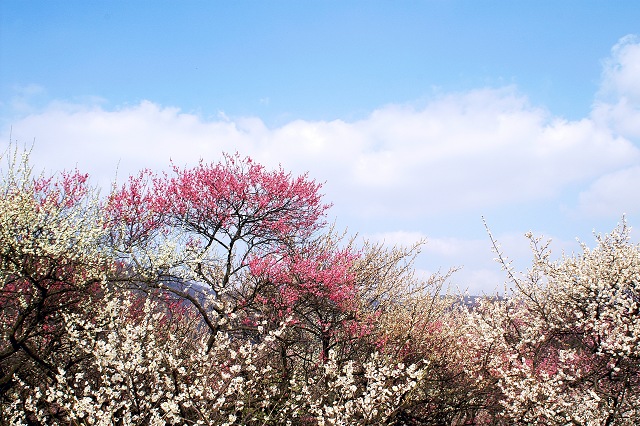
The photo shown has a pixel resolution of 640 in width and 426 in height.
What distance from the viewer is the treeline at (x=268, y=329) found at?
770 centimetres

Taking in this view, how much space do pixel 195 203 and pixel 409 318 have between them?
691 centimetres

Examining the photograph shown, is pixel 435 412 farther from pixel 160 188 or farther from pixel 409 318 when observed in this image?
pixel 160 188

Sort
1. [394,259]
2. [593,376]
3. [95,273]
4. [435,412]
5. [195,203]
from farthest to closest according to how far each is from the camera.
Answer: [394,259] → [195,203] → [435,412] → [593,376] → [95,273]

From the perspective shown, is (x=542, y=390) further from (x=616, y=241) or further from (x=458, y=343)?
(x=616, y=241)

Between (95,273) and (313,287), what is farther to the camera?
(313,287)

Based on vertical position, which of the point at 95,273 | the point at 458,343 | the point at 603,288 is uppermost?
the point at 95,273

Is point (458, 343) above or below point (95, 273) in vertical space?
below

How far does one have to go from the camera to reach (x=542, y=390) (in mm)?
9422

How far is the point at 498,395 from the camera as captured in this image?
11.0 meters

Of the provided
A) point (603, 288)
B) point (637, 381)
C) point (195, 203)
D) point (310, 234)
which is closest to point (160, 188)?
point (195, 203)

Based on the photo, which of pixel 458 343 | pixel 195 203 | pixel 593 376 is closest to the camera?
pixel 593 376

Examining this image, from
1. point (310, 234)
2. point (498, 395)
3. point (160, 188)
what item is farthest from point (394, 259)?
point (160, 188)

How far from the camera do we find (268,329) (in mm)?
9945

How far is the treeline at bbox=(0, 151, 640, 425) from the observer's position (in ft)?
25.3
